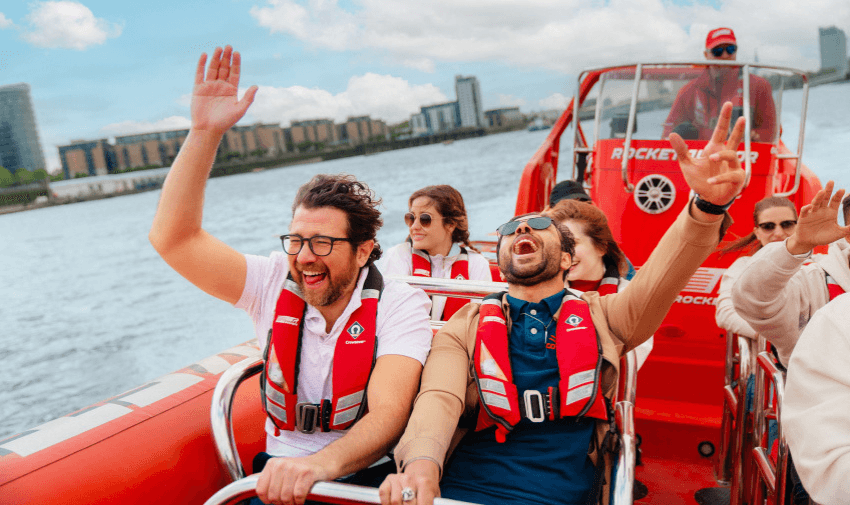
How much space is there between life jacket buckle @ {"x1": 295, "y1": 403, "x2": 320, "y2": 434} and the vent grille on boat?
2.23 meters

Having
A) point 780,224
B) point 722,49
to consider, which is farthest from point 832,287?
point 722,49

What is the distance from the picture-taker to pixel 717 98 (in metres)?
3.11

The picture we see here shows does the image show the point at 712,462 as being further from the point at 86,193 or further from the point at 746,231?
the point at 86,193

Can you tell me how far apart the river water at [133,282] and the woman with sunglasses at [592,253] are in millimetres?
1913

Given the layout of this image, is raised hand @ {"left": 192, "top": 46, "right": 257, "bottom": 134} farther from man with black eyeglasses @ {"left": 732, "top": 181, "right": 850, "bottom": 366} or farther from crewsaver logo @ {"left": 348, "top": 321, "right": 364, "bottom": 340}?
man with black eyeglasses @ {"left": 732, "top": 181, "right": 850, "bottom": 366}

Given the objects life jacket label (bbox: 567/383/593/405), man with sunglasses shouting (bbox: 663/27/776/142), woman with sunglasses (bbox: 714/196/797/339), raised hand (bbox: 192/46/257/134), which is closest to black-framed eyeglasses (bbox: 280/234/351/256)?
raised hand (bbox: 192/46/257/134)

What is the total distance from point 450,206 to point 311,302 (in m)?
1.45

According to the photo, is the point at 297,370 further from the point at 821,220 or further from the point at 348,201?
the point at 821,220

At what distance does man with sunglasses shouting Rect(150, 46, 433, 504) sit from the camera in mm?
1475

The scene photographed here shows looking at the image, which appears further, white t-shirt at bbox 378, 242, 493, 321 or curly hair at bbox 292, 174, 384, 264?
white t-shirt at bbox 378, 242, 493, 321

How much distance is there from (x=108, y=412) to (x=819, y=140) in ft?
51.2

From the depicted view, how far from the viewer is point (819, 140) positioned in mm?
13617

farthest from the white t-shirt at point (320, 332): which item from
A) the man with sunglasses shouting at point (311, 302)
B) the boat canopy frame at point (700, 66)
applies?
the boat canopy frame at point (700, 66)

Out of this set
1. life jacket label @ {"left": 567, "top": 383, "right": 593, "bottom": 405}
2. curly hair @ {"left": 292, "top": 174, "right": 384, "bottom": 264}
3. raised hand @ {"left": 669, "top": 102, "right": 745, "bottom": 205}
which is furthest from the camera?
curly hair @ {"left": 292, "top": 174, "right": 384, "bottom": 264}
